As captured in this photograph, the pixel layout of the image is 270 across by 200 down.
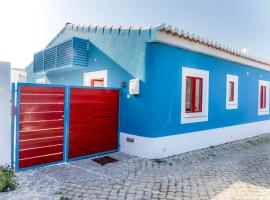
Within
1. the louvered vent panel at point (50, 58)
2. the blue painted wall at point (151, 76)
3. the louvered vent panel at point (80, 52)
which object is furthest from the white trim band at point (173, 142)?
the louvered vent panel at point (50, 58)

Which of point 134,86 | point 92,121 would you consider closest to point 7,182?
point 92,121

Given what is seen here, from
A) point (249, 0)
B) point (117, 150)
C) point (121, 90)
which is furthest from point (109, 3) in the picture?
point (249, 0)

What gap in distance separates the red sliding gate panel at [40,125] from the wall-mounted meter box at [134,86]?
234 centimetres

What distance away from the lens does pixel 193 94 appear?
9.46 metres

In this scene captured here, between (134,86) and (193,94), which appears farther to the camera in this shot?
(193,94)

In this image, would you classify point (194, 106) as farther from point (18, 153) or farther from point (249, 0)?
point (249, 0)

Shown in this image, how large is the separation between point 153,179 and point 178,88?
3.90 m

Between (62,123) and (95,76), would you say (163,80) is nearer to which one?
(95,76)

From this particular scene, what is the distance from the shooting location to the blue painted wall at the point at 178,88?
7.51 metres

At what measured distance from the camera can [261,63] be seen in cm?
1362

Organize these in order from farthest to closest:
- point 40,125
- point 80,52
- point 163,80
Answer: point 80,52
point 163,80
point 40,125

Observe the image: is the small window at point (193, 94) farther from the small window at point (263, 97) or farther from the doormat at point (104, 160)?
the small window at point (263, 97)

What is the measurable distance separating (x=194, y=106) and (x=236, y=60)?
4242mm

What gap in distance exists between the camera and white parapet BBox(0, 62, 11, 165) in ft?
18.6
